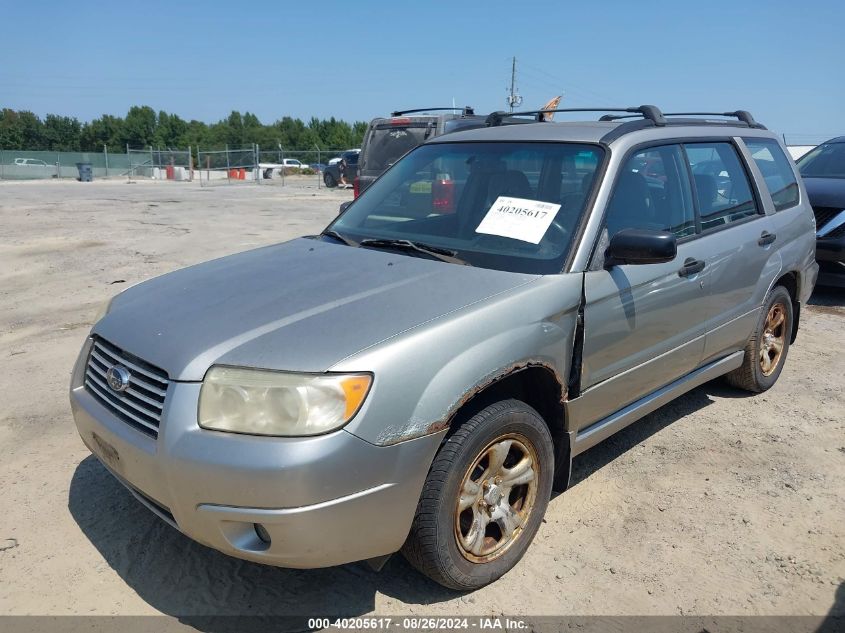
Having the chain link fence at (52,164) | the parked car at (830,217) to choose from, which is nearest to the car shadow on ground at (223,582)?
the parked car at (830,217)

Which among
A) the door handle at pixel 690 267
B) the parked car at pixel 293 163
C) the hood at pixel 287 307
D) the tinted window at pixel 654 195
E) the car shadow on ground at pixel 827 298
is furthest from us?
the parked car at pixel 293 163

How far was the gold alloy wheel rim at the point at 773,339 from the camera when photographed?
15.8 ft

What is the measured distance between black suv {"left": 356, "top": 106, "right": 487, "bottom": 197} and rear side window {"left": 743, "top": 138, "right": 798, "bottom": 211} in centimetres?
615

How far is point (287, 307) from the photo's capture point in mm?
2676

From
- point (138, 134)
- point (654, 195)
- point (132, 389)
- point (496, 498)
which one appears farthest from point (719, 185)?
point (138, 134)

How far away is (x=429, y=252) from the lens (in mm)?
3230

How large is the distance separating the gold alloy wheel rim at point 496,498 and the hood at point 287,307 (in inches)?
24.7

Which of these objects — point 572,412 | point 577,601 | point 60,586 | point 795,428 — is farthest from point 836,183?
point 60,586

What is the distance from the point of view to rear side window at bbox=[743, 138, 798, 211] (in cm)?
461

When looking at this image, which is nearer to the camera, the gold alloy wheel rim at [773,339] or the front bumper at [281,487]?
the front bumper at [281,487]

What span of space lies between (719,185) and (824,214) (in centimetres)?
441

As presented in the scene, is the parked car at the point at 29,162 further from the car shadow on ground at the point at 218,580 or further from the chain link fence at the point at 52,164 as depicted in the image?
the car shadow on ground at the point at 218,580

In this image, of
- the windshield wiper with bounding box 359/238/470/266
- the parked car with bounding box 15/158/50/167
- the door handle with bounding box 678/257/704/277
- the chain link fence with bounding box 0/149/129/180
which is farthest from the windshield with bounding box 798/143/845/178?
the parked car with bounding box 15/158/50/167

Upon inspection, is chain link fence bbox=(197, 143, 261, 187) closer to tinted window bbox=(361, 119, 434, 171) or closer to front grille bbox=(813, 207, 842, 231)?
tinted window bbox=(361, 119, 434, 171)
